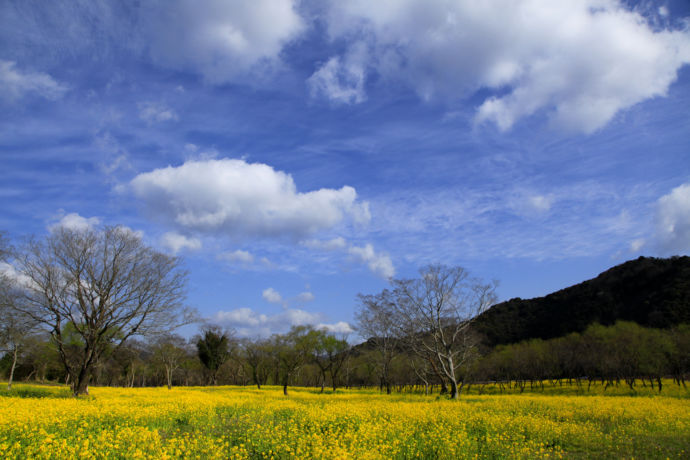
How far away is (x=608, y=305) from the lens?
73312mm

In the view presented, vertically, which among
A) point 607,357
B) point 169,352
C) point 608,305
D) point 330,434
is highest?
point 608,305

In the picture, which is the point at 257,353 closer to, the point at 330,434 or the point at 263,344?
the point at 263,344

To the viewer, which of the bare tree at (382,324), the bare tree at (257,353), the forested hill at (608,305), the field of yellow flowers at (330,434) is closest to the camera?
the field of yellow flowers at (330,434)

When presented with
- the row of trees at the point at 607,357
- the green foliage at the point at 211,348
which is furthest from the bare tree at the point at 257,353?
the row of trees at the point at 607,357

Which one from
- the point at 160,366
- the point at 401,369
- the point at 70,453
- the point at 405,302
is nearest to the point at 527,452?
the point at 70,453

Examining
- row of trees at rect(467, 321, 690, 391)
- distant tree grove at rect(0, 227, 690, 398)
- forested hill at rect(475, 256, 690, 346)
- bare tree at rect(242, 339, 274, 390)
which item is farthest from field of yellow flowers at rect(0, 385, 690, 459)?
forested hill at rect(475, 256, 690, 346)

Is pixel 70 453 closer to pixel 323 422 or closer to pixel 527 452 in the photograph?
pixel 323 422

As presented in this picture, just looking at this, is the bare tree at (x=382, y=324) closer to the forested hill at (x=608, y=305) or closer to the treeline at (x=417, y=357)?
the treeline at (x=417, y=357)

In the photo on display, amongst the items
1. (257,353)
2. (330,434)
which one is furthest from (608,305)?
(330,434)

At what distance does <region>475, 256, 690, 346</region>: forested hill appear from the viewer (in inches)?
2343

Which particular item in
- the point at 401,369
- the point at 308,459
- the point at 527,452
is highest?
the point at 308,459

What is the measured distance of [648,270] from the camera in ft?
240

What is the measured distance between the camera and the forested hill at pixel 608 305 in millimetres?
59500

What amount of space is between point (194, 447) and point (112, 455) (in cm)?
142
